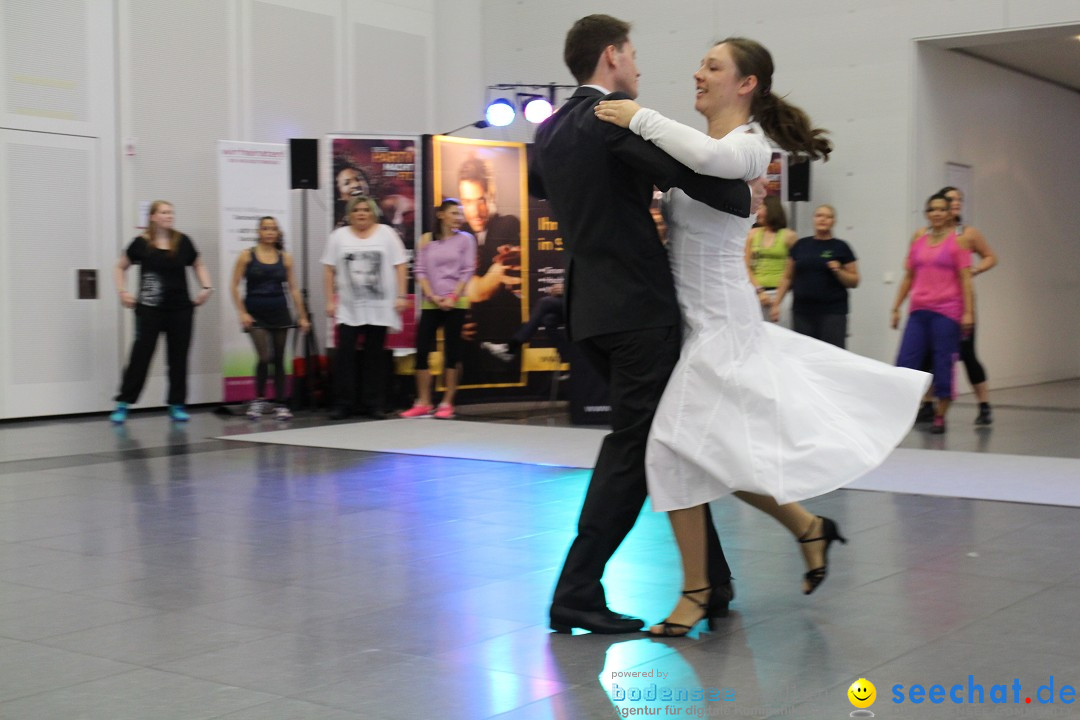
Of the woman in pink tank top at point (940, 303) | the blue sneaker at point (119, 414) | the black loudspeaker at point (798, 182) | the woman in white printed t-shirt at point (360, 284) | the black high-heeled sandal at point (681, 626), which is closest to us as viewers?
the black high-heeled sandal at point (681, 626)

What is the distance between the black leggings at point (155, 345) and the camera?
8875 millimetres

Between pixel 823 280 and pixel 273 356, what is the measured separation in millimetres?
4099

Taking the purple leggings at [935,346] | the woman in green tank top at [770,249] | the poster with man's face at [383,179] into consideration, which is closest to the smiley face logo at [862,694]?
the purple leggings at [935,346]

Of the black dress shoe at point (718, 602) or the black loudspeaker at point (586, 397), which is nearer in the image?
the black dress shoe at point (718, 602)

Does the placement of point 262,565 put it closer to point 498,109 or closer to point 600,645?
point 600,645

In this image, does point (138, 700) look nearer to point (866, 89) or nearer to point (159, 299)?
point (159, 299)

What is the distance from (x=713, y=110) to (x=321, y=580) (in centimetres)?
180

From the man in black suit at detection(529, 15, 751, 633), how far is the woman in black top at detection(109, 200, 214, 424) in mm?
6254

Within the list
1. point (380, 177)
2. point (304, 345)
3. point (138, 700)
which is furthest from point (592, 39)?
point (304, 345)

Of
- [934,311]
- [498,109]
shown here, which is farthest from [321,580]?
[498,109]

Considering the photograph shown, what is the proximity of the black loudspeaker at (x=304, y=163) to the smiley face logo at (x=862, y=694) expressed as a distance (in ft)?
26.2

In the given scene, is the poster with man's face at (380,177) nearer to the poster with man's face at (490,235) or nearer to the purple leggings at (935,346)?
the poster with man's face at (490,235)

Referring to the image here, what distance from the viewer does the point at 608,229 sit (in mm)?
3078

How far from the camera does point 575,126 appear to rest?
10.2ft
